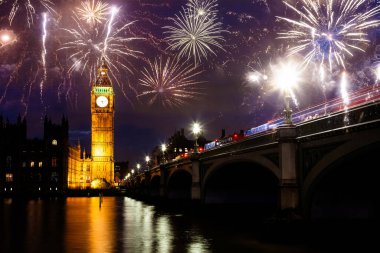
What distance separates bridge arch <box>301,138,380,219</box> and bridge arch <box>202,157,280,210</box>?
15.1 m

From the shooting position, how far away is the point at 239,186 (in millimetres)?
62125

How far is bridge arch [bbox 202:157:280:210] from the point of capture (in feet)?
173

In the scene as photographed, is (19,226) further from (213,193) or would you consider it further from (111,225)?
(213,193)

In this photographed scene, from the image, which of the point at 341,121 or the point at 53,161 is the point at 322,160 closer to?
the point at 341,121

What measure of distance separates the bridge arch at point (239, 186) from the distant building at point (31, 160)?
95238 mm

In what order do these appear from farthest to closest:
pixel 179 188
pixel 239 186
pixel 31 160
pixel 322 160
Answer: pixel 31 160, pixel 179 188, pixel 239 186, pixel 322 160

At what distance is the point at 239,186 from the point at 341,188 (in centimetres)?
2823

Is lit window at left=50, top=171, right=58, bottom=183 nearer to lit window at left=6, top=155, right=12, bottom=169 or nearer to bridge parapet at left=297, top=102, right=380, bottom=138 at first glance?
lit window at left=6, top=155, right=12, bottom=169

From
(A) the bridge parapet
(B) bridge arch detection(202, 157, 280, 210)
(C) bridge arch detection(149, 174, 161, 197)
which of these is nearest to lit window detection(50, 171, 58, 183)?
(C) bridge arch detection(149, 174, 161, 197)

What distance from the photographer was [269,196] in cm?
5762

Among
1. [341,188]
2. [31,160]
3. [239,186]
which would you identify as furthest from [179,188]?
[31,160]

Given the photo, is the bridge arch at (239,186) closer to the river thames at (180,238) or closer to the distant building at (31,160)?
the river thames at (180,238)

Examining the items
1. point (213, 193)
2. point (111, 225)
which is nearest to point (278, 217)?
point (111, 225)

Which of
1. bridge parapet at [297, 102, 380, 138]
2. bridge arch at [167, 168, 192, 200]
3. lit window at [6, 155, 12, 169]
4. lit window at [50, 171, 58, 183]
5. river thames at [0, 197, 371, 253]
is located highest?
lit window at [6, 155, 12, 169]
